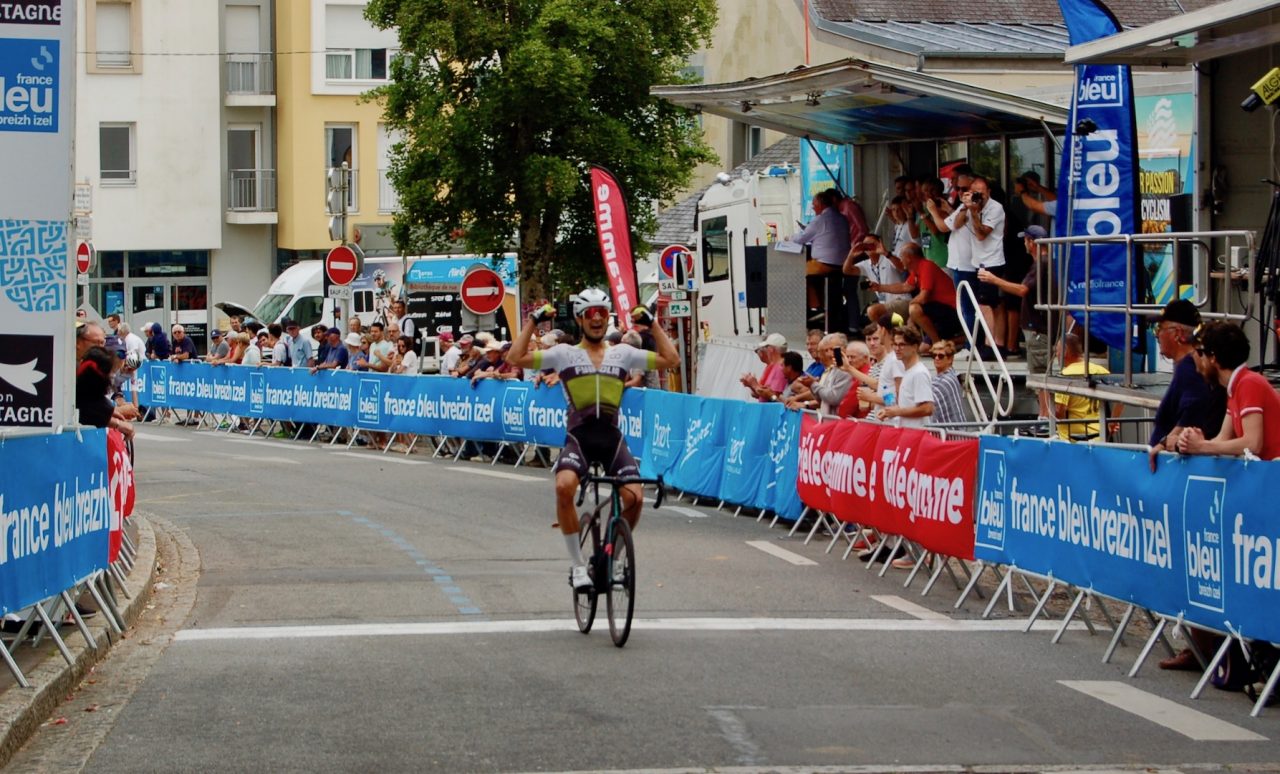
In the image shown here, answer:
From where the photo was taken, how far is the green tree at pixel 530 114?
111 feet

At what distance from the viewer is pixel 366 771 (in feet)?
25.2

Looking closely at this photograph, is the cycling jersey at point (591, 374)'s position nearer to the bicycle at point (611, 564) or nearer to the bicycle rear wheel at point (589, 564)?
the bicycle at point (611, 564)

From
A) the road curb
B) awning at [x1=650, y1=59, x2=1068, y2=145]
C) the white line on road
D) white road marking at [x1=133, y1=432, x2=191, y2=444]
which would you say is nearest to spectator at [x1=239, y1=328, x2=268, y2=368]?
white road marking at [x1=133, y1=432, x2=191, y2=444]

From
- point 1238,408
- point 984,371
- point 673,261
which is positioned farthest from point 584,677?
point 673,261

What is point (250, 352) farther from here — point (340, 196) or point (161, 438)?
point (340, 196)

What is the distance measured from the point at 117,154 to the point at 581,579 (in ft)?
144

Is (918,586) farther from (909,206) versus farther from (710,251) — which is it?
(710,251)

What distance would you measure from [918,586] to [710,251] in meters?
14.2

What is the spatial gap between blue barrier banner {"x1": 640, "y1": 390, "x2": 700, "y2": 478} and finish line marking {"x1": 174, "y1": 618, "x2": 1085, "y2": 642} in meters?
8.17

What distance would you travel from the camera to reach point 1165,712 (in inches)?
367

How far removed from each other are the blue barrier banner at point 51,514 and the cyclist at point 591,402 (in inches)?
100

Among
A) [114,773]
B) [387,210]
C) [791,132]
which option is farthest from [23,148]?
[387,210]

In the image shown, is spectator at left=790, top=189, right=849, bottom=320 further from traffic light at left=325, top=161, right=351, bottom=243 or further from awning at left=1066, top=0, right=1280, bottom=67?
traffic light at left=325, top=161, right=351, bottom=243

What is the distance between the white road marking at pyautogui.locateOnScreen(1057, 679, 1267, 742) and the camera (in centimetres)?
873
